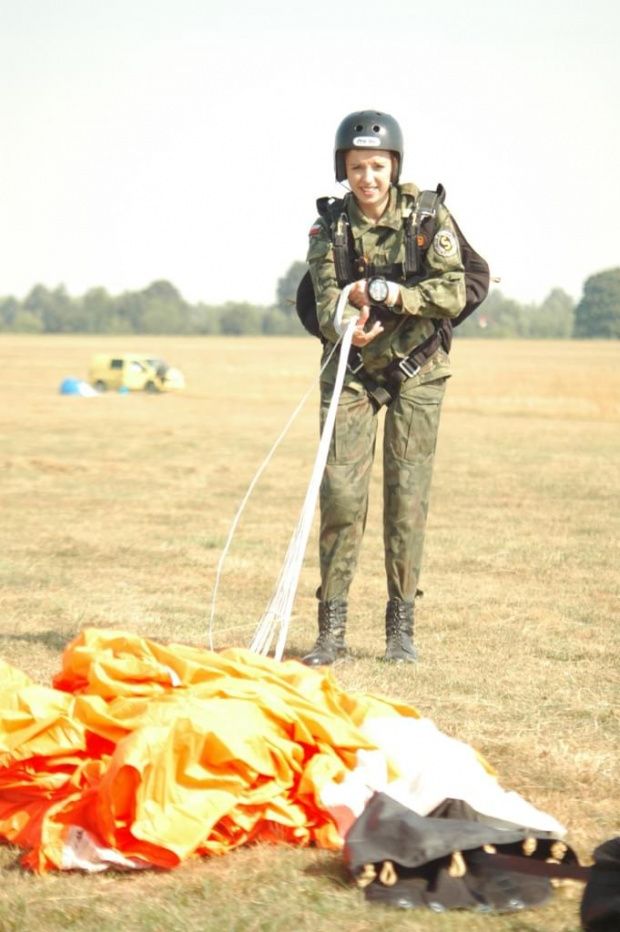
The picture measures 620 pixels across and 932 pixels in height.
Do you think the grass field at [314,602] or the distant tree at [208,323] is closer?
the grass field at [314,602]

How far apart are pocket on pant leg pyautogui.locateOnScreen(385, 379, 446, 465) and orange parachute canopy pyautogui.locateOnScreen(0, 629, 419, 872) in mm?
1887

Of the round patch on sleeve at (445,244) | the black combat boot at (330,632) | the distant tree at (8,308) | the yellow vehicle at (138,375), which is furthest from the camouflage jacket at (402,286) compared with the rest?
the distant tree at (8,308)

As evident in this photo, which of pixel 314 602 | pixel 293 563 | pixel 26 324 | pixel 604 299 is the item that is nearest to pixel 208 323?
pixel 26 324

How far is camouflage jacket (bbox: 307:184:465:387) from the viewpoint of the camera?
5.43 meters

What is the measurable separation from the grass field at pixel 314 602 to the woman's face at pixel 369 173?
1.92m

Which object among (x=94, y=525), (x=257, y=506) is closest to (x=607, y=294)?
(x=257, y=506)

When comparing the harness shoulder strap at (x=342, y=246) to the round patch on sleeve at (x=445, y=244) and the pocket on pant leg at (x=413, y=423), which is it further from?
the pocket on pant leg at (x=413, y=423)

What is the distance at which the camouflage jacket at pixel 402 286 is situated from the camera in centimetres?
543

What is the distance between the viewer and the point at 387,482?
5793 mm

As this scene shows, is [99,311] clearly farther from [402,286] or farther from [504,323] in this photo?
[402,286]

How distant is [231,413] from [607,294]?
57.2 ft

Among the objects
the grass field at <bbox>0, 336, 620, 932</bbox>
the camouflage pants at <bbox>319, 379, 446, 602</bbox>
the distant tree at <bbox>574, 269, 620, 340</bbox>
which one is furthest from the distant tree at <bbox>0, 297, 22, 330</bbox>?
the camouflage pants at <bbox>319, 379, 446, 602</bbox>

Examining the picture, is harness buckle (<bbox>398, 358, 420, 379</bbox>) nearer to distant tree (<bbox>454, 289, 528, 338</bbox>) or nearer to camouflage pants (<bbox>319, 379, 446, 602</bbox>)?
camouflage pants (<bbox>319, 379, 446, 602</bbox>)

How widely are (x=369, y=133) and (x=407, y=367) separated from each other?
962mm
